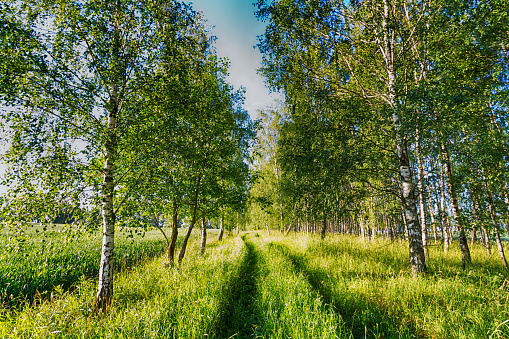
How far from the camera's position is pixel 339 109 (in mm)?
7141

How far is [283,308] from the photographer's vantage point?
13.6ft

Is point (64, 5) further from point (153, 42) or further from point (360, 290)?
point (360, 290)

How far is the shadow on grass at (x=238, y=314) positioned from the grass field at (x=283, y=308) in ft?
0.08

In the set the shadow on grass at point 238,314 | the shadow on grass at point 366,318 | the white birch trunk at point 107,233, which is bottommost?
the shadow on grass at point 238,314

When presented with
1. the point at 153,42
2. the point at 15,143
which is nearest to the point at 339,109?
the point at 153,42

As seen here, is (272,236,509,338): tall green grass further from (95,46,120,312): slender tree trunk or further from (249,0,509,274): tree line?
(95,46,120,312): slender tree trunk

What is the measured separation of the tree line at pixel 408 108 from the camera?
4859 millimetres

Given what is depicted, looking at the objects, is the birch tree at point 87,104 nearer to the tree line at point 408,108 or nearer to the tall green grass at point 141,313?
the tall green grass at point 141,313

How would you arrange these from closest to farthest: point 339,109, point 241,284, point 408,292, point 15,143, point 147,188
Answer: point 15,143, point 408,292, point 147,188, point 241,284, point 339,109

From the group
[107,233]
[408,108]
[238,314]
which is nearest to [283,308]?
[238,314]

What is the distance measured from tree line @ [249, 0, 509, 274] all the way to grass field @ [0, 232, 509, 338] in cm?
157

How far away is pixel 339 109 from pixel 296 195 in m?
3.64

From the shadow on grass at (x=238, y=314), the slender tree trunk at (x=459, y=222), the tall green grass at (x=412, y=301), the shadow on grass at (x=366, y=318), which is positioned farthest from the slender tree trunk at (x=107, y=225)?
the slender tree trunk at (x=459, y=222)

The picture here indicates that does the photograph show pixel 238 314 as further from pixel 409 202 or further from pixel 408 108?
pixel 408 108
